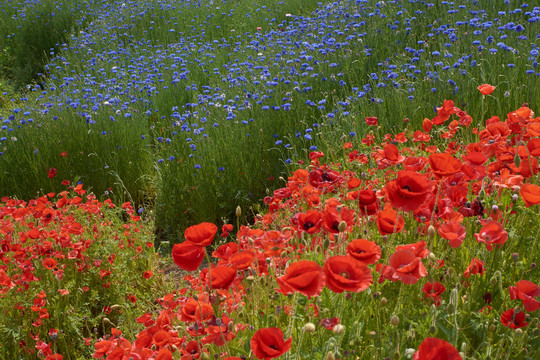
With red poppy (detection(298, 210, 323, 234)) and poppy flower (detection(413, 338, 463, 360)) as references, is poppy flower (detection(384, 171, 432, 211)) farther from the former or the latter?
poppy flower (detection(413, 338, 463, 360))

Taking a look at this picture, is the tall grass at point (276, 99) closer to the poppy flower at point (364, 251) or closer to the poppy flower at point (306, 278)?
the poppy flower at point (364, 251)

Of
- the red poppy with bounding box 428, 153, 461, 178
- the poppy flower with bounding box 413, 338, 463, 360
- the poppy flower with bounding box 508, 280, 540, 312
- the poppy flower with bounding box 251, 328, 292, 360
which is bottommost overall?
the poppy flower with bounding box 508, 280, 540, 312

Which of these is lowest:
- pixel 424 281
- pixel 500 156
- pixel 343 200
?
pixel 343 200

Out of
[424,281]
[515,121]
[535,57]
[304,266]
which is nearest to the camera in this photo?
[304,266]

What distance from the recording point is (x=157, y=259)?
3.70 metres

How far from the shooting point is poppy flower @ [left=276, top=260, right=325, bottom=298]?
42.3 inches

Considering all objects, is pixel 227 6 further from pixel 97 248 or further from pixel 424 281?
pixel 424 281

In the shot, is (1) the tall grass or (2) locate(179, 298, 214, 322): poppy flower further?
(1) the tall grass

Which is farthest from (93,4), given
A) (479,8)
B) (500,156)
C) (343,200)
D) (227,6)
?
(500,156)

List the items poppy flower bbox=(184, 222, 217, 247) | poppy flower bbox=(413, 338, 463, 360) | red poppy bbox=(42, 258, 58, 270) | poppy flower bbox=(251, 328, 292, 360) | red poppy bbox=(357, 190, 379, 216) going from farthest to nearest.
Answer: red poppy bbox=(42, 258, 58, 270) → red poppy bbox=(357, 190, 379, 216) → poppy flower bbox=(184, 222, 217, 247) → poppy flower bbox=(251, 328, 292, 360) → poppy flower bbox=(413, 338, 463, 360)

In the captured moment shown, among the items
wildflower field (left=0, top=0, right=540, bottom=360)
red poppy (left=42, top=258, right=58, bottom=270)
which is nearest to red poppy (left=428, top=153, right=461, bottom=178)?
wildflower field (left=0, top=0, right=540, bottom=360)

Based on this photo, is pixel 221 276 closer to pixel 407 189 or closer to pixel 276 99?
pixel 407 189

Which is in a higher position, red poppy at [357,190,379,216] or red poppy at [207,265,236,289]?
red poppy at [357,190,379,216]

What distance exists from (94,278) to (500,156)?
7.51 feet
